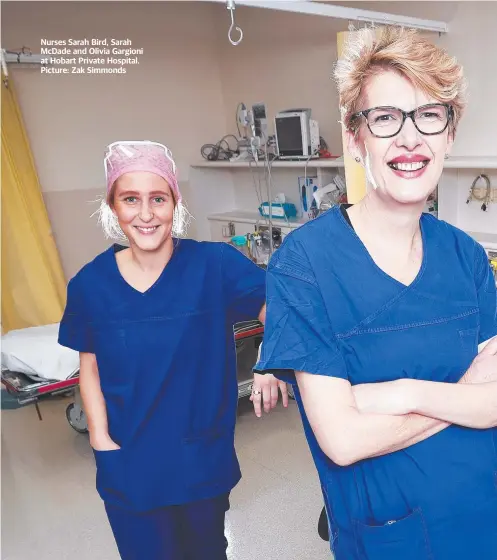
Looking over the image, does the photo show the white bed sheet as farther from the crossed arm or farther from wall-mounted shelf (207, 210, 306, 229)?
the crossed arm

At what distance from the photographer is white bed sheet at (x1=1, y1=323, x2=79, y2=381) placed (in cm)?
279

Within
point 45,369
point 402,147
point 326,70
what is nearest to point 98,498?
point 45,369

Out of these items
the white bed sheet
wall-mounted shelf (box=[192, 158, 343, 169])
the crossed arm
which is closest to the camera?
the crossed arm

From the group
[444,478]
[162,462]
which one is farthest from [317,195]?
[444,478]

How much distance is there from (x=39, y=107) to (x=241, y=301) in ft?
11.1

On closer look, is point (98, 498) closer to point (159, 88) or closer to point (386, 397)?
point (386, 397)

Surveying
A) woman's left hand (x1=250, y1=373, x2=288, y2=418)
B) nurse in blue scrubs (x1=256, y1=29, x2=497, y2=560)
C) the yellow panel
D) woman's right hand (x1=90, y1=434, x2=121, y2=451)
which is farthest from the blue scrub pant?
the yellow panel

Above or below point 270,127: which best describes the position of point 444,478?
below

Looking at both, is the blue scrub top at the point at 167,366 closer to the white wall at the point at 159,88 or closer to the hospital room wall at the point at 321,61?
the hospital room wall at the point at 321,61

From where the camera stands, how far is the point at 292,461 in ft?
8.55

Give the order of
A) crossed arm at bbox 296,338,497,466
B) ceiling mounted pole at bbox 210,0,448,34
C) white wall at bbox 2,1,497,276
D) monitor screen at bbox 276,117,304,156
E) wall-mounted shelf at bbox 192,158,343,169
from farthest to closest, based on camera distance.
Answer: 1. white wall at bbox 2,1,497,276
2. monitor screen at bbox 276,117,304,156
3. wall-mounted shelf at bbox 192,158,343,169
4. ceiling mounted pole at bbox 210,0,448,34
5. crossed arm at bbox 296,338,497,466

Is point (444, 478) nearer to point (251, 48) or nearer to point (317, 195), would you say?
point (317, 195)

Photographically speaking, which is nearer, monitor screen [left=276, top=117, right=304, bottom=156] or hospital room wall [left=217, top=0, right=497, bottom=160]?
hospital room wall [left=217, top=0, right=497, bottom=160]

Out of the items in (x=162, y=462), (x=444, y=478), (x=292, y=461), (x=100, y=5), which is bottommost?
(x=292, y=461)
